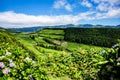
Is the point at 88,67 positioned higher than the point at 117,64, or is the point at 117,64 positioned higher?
the point at 117,64

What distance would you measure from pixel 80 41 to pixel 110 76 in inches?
6577

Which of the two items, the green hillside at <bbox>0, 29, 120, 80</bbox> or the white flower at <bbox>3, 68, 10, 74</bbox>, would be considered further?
the white flower at <bbox>3, 68, 10, 74</bbox>

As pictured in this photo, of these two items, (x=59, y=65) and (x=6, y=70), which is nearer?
(x=6, y=70)

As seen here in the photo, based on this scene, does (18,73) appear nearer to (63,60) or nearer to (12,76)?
(12,76)

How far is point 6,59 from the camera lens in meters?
8.44

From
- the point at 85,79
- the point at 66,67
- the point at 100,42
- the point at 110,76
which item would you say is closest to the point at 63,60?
the point at 66,67

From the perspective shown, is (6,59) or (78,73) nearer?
(6,59)

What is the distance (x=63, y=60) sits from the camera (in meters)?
14.0

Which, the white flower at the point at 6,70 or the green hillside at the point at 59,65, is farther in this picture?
the white flower at the point at 6,70

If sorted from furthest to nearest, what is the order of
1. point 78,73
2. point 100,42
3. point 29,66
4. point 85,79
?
1. point 100,42
2. point 78,73
3. point 85,79
4. point 29,66

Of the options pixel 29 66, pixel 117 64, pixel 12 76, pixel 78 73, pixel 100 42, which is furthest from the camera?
pixel 100 42

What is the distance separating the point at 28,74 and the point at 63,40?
163 m

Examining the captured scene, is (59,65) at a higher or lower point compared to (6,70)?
lower

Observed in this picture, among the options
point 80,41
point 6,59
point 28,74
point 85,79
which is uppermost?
point 6,59
